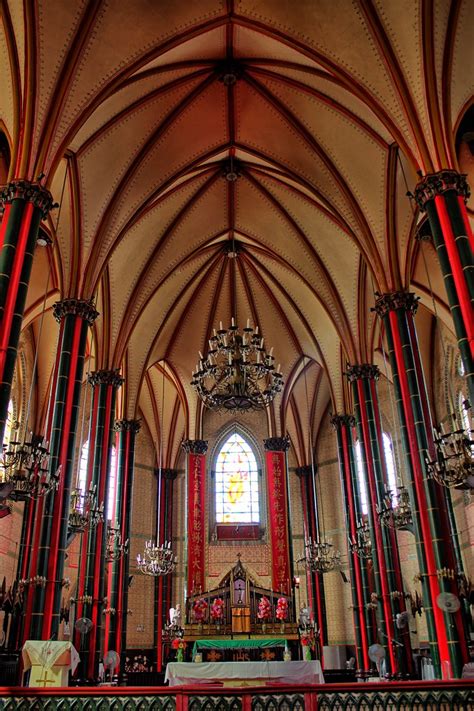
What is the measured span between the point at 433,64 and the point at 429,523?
9245 mm

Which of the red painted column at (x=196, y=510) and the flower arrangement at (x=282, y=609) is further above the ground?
the red painted column at (x=196, y=510)

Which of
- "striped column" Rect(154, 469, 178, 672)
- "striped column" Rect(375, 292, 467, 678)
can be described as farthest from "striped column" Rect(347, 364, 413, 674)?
"striped column" Rect(154, 469, 178, 672)

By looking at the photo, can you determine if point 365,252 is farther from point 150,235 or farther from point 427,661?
point 427,661

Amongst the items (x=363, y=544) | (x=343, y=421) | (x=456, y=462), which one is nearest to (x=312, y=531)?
(x=343, y=421)

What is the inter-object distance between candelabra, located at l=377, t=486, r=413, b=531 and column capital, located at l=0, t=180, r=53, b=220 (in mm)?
10284

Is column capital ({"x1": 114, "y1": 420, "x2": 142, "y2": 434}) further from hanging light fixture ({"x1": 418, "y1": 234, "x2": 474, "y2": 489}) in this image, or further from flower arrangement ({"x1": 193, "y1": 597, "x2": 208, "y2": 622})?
hanging light fixture ({"x1": 418, "y1": 234, "x2": 474, "y2": 489})

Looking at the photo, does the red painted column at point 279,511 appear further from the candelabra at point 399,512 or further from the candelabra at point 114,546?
the candelabra at point 399,512

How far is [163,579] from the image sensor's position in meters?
26.6

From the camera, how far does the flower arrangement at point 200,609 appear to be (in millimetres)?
22406

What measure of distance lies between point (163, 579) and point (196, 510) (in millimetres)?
3706

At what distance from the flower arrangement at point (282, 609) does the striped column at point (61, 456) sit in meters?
11.5

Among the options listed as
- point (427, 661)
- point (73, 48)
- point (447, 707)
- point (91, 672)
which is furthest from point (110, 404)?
point (447, 707)

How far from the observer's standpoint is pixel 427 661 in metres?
16.2

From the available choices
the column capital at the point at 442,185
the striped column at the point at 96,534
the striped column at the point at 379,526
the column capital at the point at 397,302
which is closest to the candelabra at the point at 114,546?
the striped column at the point at 96,534
